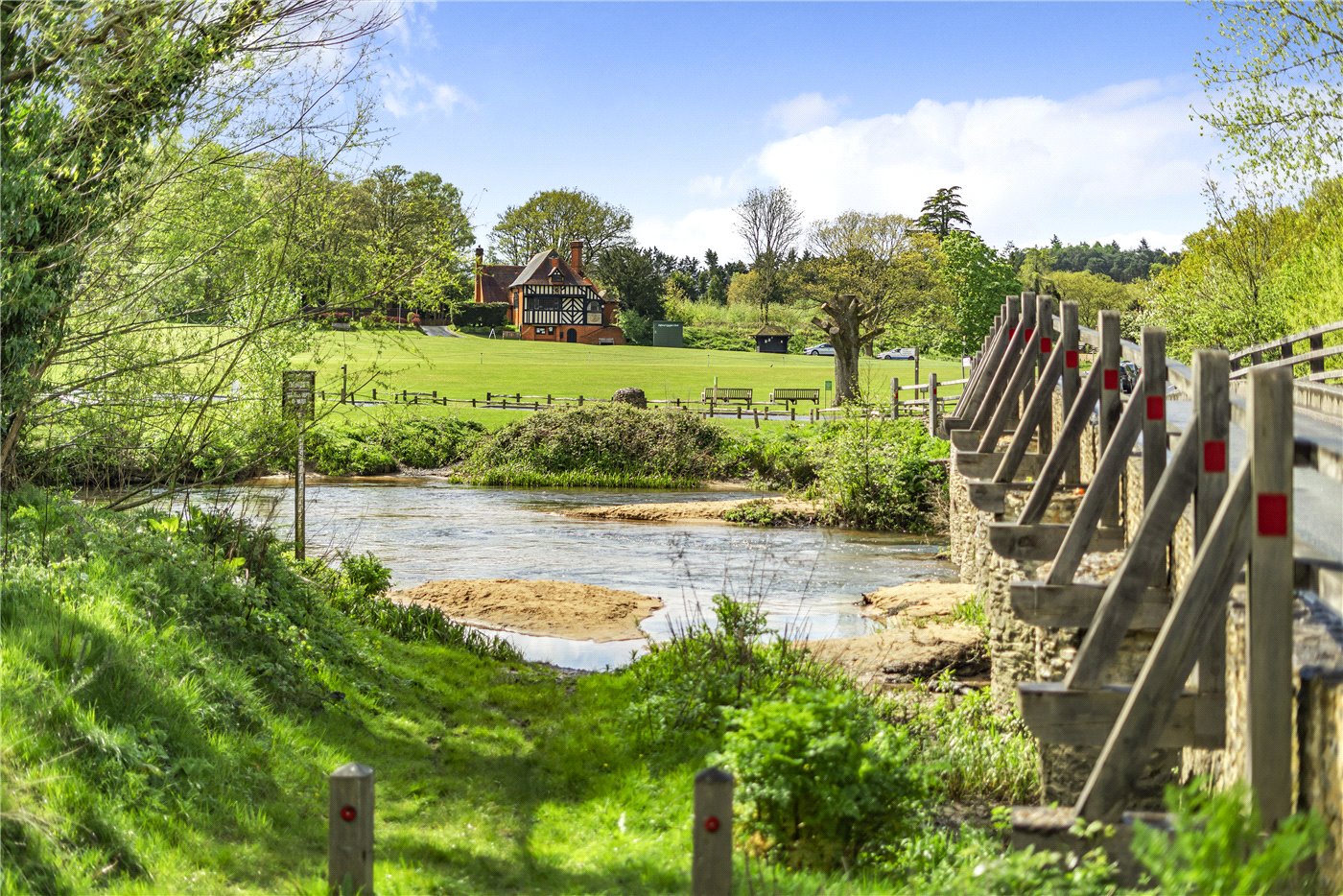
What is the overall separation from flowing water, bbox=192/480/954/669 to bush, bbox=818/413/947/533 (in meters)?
0.93

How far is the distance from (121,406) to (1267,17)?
20.1 metres

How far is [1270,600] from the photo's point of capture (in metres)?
5.20

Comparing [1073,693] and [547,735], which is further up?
[1073,693]

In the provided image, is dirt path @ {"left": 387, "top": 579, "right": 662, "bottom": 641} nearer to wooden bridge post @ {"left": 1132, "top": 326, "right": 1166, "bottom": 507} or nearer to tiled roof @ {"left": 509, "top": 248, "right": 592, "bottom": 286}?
wooden bridge post @ {"left": 1132, "top": 326, "right": 1166, "bottom": 507}

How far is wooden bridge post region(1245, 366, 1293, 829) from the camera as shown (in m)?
5.13

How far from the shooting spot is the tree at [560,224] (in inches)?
4395

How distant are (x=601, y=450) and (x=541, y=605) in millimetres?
24291

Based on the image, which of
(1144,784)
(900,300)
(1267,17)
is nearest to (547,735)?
(1144,784)

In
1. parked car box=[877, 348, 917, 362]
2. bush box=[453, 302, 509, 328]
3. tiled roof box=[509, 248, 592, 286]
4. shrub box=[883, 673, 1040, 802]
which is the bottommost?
shrub box=[883, 673, 1040, 802]

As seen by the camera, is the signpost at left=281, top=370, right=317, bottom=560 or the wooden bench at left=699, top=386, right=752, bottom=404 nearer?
the signpost at left=281, top=370, right=317, bottom=560

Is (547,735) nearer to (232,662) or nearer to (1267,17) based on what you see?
(232,662)

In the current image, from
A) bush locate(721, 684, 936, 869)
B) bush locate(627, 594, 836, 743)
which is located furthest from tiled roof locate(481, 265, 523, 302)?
bush locate(721, 684, 936, 869)

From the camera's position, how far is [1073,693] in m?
6.61

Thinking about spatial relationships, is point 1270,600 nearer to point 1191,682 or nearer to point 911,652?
point 1191,682
